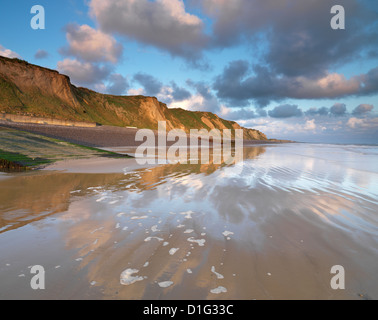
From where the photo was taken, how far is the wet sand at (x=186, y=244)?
2.65 meters

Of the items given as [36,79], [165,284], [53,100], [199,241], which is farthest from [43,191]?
[36,79]

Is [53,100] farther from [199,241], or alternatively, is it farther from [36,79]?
[199,241]

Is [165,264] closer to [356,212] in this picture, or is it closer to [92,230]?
[92,230]

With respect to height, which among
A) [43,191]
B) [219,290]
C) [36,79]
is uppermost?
[36,79]

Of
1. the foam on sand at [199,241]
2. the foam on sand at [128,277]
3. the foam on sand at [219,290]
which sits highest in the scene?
the foam on sand at [128,277]

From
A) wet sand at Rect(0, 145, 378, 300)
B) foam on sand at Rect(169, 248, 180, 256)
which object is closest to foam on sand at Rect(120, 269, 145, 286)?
wet sand at Rect(0, 145, 378, 300)

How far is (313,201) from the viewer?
263 inches

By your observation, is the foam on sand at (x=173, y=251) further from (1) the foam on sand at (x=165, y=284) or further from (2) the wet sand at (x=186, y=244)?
(1) the foam on sand at (x=165, y=284)

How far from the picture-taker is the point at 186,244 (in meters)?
3.85

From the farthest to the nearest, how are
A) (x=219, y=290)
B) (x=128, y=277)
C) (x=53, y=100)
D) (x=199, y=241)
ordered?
1. (x=53, y=100)
2. (x=199, y=241)
3. (x=128, y=277)
4. (x=219, y=290)

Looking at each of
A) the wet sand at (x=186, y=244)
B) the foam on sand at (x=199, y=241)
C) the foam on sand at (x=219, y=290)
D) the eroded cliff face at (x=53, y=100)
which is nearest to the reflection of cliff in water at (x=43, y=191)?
the wet sand at (x=186, y=244)

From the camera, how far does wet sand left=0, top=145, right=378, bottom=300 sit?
265 centimetres
